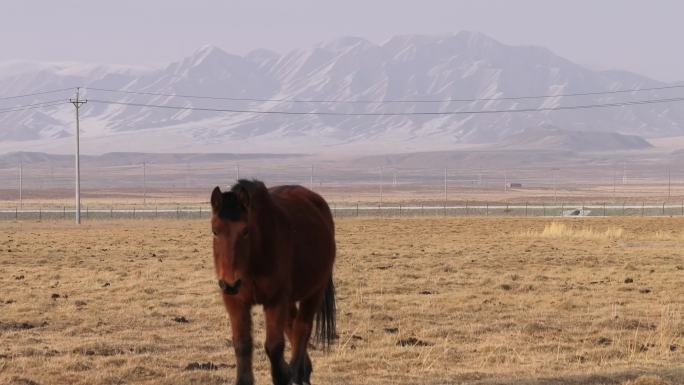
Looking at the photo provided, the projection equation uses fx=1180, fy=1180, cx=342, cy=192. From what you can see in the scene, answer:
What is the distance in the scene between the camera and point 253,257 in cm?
1109

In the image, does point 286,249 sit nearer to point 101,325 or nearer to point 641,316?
point 101,325

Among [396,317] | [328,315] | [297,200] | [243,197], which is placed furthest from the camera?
[396,317]

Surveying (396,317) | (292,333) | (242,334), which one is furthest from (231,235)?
(396,317)

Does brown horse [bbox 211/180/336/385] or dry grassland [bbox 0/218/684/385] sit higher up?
brown horse [bbox 211/180/336/385]

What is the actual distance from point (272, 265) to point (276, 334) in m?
0.72

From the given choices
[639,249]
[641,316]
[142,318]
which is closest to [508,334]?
[641,316]

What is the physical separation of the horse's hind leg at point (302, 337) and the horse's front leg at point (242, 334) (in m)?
1.10

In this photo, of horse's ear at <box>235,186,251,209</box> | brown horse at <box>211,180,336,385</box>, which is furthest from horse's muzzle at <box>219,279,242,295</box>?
horse's ear at <box>235,186,251,209</box>

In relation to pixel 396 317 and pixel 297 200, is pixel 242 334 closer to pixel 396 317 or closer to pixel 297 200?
pixel 297 200

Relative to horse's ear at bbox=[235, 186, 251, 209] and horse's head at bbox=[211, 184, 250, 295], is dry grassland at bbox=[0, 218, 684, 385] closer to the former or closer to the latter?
horse's head at bbox=[211, 184, 250, 295]

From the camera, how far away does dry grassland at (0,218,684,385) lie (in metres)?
14.5

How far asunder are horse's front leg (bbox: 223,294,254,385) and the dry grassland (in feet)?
6.84

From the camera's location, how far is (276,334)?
452 inches

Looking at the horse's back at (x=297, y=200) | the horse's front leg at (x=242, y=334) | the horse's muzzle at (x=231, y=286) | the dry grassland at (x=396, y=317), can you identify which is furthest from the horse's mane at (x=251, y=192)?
the dry grassland at (x=396, y=317)
